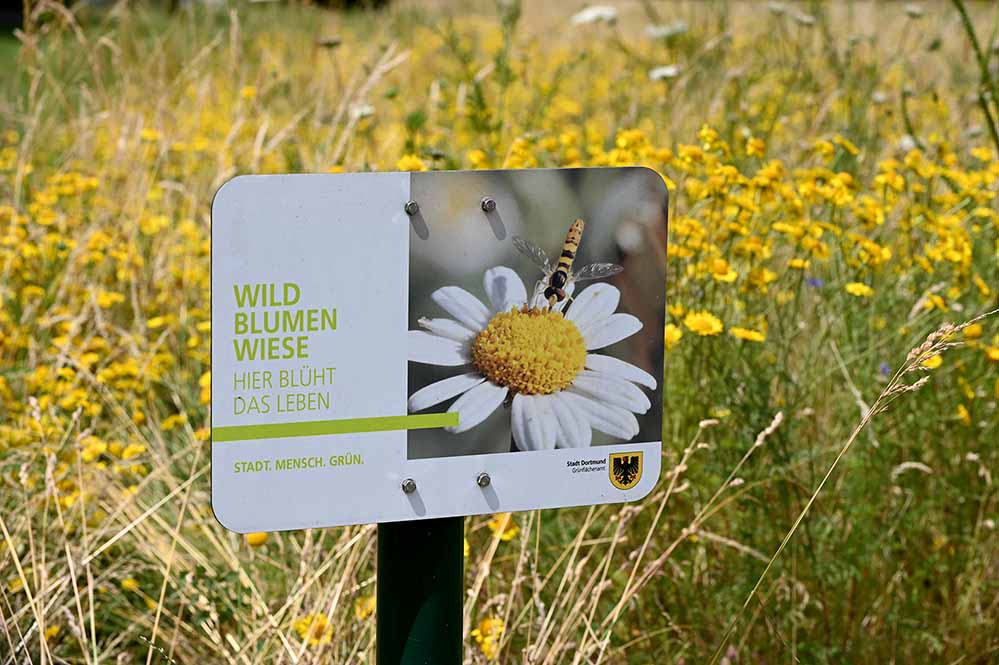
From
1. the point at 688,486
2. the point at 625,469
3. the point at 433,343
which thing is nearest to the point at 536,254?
the point at 433,343

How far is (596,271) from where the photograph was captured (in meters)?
1.43

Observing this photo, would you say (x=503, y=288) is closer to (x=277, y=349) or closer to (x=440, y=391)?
(x=440, y=391)

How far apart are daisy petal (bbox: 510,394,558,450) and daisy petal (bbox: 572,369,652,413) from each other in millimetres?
45

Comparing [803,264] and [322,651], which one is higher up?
[803,264]

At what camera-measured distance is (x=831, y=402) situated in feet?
8.83

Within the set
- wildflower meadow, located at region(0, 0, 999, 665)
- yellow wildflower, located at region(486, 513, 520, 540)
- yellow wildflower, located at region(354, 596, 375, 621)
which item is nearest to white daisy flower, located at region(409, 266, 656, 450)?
wildflower meadow, located at region(0, 0, 999, 665)

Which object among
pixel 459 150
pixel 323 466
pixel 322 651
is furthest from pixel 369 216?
pixel 459 150

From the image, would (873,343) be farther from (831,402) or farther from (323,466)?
(323,466)

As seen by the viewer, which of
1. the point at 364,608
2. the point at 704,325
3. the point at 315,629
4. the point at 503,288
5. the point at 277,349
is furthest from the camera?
the point at 704,325

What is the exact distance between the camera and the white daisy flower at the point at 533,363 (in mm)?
1371

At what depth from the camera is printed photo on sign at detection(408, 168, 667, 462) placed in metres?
1.37

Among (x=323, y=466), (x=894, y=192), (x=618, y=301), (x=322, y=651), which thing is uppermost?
(x=894, y=192)

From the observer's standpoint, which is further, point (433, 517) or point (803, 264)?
point (803, 264)

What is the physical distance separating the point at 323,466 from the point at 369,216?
0.26m
